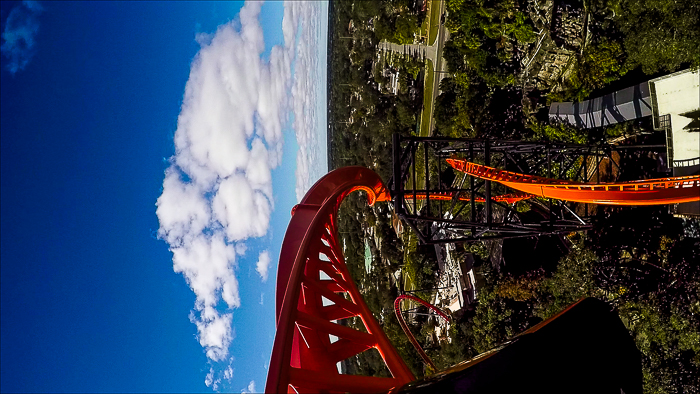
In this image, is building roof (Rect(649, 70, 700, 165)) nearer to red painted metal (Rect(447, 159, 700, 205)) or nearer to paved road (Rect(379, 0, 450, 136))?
red painted metal (Rect(447, 159, 700, 205))

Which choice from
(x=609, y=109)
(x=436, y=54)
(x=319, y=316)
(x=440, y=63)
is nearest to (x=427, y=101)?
(x=440, y=63)

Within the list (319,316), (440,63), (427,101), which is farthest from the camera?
(427,101)

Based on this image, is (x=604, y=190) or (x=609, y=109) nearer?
(x=604, y=190)

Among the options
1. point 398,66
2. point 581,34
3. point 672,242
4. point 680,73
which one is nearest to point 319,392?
point 680,73

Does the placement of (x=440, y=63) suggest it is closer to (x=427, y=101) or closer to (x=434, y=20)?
(x=427, y=101)

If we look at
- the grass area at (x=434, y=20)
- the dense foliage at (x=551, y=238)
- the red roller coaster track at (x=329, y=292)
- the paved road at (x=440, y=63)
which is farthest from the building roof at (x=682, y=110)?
the grass area at (x=434, y=20)

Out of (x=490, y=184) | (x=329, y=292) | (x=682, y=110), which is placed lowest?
(x=329, y=292)

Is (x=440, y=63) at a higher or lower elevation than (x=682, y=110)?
higher

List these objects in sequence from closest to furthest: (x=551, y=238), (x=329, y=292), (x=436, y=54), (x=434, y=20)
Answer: (x=329, y=292)
(x=551, y=238)
(x=436, y=54)
(x=434, y=20)
